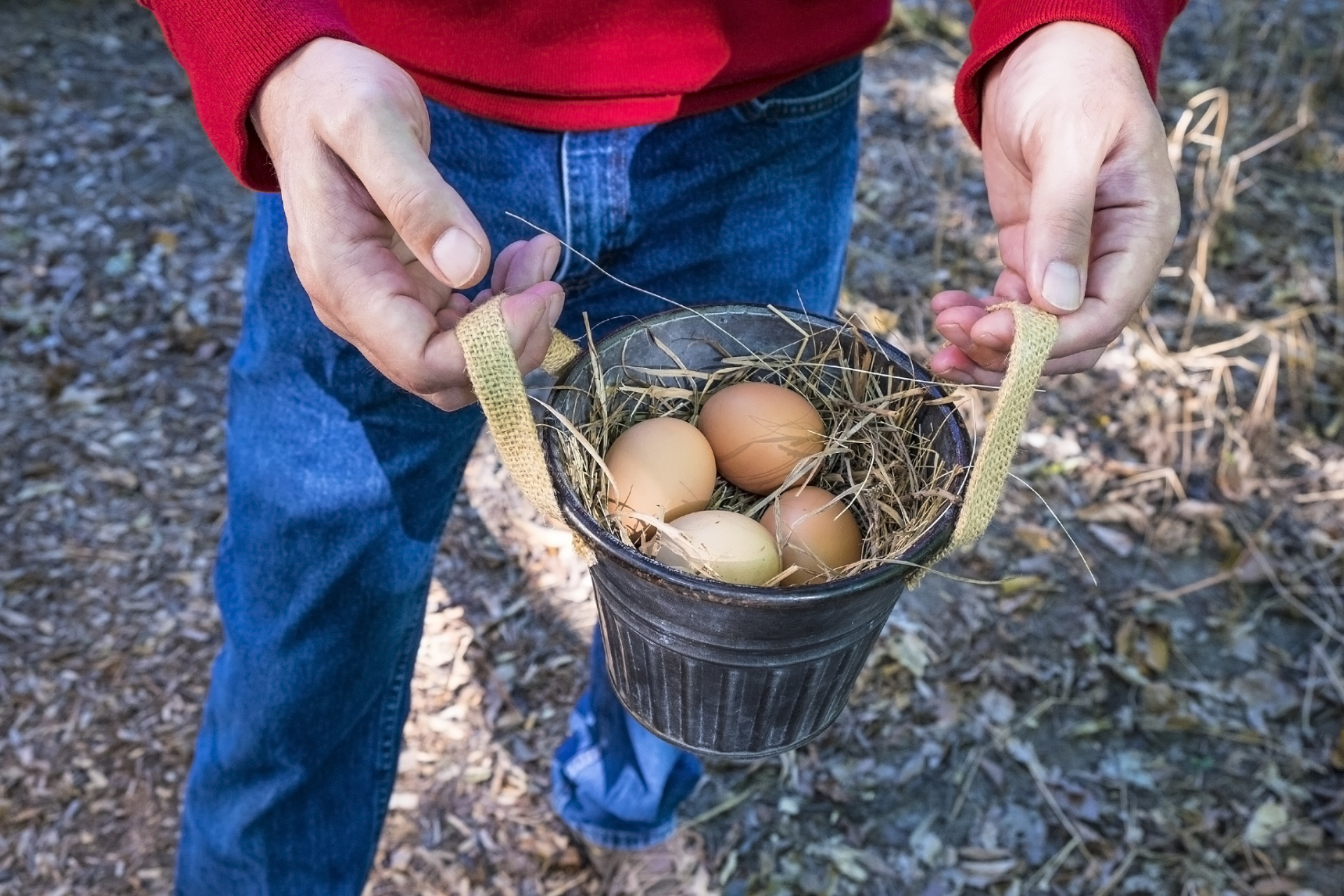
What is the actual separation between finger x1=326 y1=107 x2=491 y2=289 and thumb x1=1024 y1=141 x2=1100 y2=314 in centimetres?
53

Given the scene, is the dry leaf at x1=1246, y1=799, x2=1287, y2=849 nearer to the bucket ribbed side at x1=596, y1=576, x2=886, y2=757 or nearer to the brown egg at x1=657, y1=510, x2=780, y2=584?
the bucket ribbed side at x1=596, y1=576, x2=886, y2=757

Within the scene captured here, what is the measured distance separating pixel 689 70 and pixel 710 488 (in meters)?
0.50

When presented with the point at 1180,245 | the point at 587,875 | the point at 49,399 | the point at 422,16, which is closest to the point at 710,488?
the point at 422,16

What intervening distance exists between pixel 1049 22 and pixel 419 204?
711mm

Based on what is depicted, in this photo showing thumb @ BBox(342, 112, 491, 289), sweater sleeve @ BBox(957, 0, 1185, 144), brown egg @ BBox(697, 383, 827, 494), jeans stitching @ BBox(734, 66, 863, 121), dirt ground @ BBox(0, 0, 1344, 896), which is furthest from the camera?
dirt ground @ BBox(0, 0, 1344, 896)

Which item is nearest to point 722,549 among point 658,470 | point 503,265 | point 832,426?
point 658,470

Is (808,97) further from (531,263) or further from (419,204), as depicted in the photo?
(419,204)

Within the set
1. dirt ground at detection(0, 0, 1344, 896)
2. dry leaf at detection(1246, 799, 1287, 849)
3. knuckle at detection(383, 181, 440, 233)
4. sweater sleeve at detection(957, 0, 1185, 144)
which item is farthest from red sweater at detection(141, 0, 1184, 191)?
dry leaf at detection(1246, 799, 1287, 849)

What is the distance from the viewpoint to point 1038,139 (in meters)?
1.17

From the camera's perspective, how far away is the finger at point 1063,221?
42.4 inches

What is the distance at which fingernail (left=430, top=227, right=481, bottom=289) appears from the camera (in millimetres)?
1009

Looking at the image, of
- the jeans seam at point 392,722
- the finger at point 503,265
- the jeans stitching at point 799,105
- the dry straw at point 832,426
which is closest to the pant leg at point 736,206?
the jeans stitching at point 799,105

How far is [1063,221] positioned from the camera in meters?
1.09

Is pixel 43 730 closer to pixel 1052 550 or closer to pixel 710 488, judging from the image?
pixel 710 488
